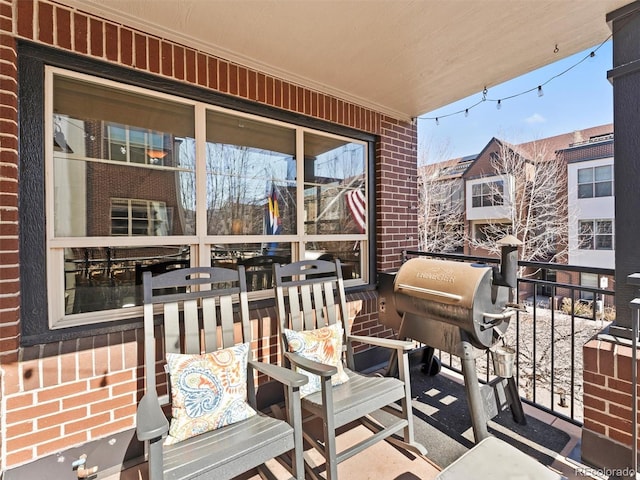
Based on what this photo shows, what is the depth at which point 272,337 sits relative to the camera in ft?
7.79

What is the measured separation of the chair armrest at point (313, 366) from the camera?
5.00ft

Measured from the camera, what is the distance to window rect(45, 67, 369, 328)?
177 centimetres

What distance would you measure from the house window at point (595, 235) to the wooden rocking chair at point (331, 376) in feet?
45.5

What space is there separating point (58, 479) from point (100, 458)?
181 millimetres

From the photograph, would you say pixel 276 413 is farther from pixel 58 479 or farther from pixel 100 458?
pixel 58 479

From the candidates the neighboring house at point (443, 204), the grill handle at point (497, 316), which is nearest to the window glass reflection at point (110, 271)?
the grill handle at point (497, 316)

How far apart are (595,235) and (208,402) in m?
15.4

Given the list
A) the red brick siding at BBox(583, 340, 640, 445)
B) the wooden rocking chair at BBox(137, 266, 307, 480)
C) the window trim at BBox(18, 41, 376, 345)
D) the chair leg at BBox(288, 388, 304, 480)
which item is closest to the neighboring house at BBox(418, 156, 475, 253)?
the red brick siding at BBox(583, 340, 640, 445)

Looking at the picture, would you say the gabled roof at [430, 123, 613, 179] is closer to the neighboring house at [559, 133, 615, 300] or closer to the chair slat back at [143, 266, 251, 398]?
the neighboring house at [559, 133, 615, 300]

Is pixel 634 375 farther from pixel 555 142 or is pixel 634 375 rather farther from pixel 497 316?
pixel 555 142

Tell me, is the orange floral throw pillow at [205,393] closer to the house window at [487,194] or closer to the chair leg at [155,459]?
the chair leg at [155,459]

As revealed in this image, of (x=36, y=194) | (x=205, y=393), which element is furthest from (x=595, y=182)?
(x=36, y=194)

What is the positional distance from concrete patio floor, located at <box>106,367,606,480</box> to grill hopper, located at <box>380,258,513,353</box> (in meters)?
0.59

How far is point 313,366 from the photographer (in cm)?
161
